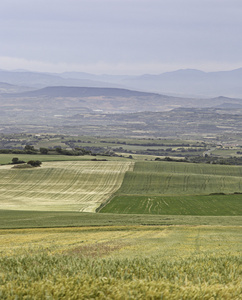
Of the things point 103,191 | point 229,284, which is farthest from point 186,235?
point 103,191

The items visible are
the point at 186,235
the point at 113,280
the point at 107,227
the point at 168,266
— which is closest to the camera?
the point at 113,280

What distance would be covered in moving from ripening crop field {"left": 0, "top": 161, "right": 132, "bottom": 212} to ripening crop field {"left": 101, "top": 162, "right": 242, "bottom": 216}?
3.59m

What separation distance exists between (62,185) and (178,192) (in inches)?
942

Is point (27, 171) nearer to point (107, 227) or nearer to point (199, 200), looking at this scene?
point (199, 200)

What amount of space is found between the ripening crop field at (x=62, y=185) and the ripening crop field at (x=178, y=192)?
3588 mm

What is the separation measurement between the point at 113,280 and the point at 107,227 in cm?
2382

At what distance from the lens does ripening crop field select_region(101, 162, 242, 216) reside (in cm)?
5809

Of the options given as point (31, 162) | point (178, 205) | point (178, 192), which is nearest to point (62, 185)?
point (31, 162)

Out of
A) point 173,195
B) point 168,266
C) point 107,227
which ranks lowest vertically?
point 173,195

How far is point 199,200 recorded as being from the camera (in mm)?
67000

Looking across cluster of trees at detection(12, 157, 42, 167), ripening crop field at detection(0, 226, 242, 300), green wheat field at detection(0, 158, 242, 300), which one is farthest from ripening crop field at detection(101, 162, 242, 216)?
ripening crop field at detection(0, 226, 242, 300)

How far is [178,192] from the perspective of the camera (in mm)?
77125

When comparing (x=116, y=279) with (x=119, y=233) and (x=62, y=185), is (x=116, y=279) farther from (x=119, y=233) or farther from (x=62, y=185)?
(x=62, y=185)

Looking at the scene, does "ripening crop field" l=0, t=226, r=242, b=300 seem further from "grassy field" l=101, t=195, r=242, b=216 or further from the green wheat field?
"grassy field" l=101, t=195, r=242, b=216
